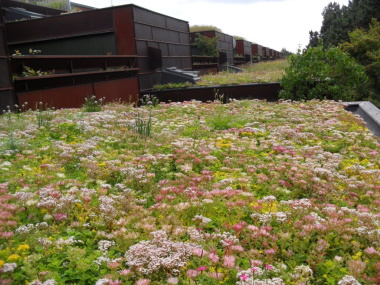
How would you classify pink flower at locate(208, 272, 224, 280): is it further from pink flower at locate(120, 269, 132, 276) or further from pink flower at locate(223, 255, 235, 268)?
pink flower at locate(120, 269, 132, 276)

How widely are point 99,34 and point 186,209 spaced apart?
19530 mm

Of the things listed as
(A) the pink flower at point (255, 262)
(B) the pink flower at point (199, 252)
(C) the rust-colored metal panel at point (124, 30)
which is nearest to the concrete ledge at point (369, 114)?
(A) the pink flower at point (255, 262)

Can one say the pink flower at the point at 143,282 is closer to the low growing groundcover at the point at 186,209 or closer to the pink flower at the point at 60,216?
the low growing groundcover at the point at 186,209

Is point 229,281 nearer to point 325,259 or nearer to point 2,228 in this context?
point 325,259

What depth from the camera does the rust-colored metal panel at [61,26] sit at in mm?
21672

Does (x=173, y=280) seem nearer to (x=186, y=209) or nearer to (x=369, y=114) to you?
(x=186, y=209)

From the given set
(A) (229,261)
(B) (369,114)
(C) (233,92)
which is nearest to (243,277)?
(A) (229,261)

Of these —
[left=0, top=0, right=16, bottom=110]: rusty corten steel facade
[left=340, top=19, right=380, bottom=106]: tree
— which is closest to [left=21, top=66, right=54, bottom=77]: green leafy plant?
[left=0, top=0, right=16, bottom=110]: rusty corten steel facade

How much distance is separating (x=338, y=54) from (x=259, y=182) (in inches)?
461

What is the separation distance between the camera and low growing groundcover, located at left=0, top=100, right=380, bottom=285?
3305mm

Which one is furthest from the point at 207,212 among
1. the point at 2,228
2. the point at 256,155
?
the point at 256,155

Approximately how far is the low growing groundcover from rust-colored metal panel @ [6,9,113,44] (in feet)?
48.7

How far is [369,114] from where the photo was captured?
11.4 metres

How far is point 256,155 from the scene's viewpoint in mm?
6945
